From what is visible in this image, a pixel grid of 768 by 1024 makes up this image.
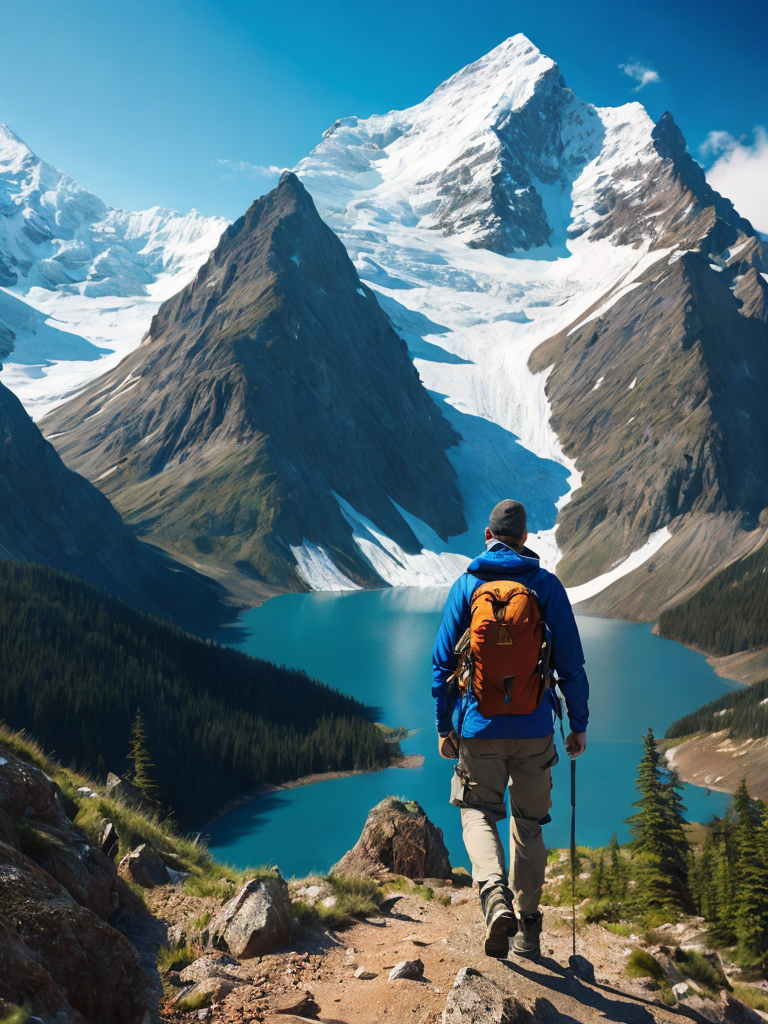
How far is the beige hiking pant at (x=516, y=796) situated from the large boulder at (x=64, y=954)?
299cm

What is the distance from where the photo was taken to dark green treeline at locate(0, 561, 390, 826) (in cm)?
4838

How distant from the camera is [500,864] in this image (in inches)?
266

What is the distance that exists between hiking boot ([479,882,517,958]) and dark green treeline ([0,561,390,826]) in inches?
1674

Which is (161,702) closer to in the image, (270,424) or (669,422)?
(270,424)

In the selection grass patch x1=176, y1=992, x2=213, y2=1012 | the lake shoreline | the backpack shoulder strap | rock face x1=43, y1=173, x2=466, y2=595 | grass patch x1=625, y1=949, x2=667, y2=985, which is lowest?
grass patch x1=176, y1=992, x2=213, y2=1012

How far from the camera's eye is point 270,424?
154 meters

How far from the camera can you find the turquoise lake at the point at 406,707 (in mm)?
46000

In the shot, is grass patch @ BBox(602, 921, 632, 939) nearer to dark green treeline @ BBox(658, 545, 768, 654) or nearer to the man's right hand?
the man's right hand

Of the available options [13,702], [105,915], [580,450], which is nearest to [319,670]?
[13,702]

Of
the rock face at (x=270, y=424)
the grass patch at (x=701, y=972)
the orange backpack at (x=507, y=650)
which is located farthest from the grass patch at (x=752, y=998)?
the rock face at (x=270, y=424)

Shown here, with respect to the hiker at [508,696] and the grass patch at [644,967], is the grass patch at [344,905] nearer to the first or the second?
the hiker at [508,696]

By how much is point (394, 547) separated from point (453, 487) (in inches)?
1543

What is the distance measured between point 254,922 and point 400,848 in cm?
702

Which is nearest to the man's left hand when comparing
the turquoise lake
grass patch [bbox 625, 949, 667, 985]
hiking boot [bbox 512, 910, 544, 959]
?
hiking boot [bbox 512, 910, 544, 959]
